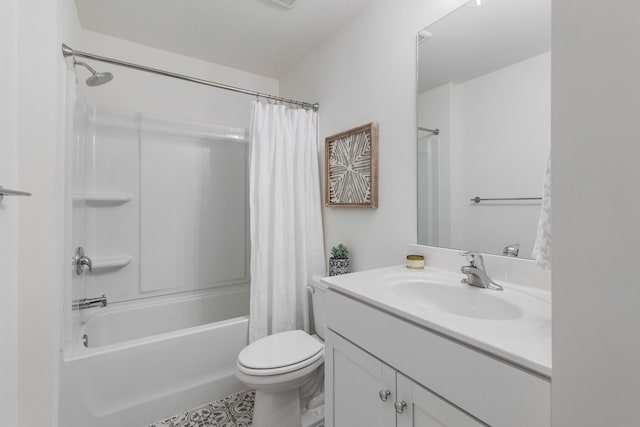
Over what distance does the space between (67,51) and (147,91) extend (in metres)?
0.90

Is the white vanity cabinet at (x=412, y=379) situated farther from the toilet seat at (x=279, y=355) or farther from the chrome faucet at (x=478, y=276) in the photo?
the chrome faucet at (x=478, y=276)

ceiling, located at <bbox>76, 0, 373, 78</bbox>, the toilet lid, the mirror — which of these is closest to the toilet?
the toilet lid

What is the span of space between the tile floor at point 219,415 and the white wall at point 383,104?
105 cm

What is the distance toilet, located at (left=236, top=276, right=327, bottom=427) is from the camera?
4.29 ft

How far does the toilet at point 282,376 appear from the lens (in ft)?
4.29

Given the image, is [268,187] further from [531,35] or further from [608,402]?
[608,402]

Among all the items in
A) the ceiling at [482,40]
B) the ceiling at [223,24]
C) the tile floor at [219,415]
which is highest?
the ceiling at [223,24]

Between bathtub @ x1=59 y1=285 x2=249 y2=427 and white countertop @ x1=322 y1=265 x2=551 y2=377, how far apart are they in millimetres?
1035

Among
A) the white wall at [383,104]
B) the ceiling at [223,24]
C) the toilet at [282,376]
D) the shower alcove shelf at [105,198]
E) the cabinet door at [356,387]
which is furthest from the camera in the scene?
the shower alcove shelf at [105,198]

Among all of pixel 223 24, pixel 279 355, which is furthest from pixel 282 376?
pixel 223 24

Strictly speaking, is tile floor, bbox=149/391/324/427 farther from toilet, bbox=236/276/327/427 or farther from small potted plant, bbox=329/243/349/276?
small potted plant, bbox=329/243/349/276

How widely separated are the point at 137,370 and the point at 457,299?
163 centimetres

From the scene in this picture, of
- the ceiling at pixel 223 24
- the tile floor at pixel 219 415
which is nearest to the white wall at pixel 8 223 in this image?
the tile floor at pixel 219 415

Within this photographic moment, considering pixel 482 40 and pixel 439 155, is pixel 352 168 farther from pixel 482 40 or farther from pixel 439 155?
pixel 482 40
